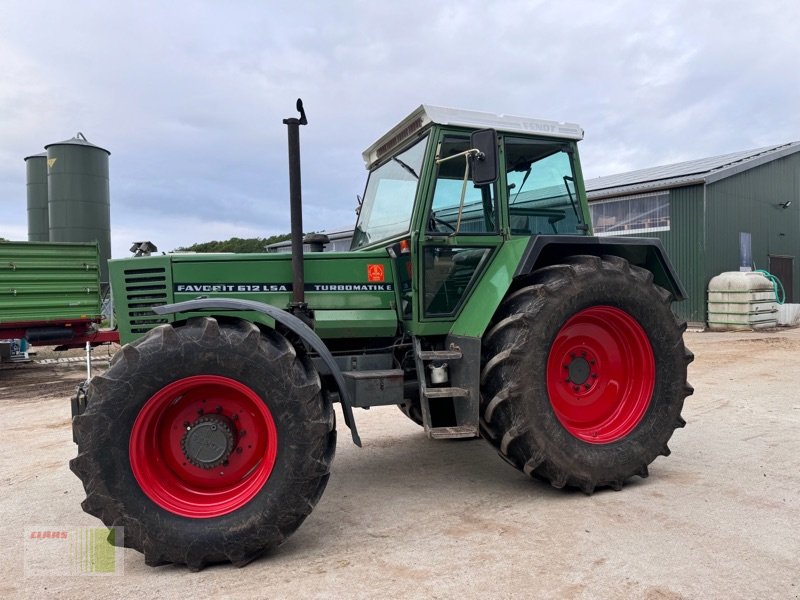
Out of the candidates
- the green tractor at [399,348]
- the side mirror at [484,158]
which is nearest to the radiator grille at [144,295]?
the green tractor at [399,348]

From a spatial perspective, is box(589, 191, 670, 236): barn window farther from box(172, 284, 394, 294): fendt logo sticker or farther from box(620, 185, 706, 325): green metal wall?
box(172, 284, 394, 294): fendt logo sticker

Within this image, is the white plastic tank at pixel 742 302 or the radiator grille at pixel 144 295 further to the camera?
the white plastic tank at pixel 742 302

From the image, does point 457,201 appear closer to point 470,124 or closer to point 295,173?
point 470,124

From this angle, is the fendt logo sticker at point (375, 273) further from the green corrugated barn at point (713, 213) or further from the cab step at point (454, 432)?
the green corrugated barn at point (713, 213)

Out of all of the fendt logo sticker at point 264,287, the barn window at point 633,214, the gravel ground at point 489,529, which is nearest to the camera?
the gravel ground at point 489,529

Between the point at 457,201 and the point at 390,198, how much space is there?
1.99 feet

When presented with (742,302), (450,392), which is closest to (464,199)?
(450,392)

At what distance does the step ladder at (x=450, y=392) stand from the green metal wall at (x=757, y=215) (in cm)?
1477

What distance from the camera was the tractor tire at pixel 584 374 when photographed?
3.63 metres

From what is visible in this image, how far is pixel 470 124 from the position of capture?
13.2ft

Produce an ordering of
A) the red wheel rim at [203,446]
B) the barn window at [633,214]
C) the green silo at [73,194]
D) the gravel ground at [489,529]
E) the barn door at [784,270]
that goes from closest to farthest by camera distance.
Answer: the gravel ground at [489,529] → the red wheel rim at [203,446] → the green silo at [73,194] → the barn window at [633,214] → the barn door at [784,270]

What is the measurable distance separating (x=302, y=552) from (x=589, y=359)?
237 centimetres

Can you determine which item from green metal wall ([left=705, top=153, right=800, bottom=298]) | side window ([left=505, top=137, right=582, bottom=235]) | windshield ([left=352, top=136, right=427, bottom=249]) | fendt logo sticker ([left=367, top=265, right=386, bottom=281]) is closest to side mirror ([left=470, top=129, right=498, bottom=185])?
windshield ([left=352, top=136, right=427, bottom=249])

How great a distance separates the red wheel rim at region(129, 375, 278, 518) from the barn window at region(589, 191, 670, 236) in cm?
1565
